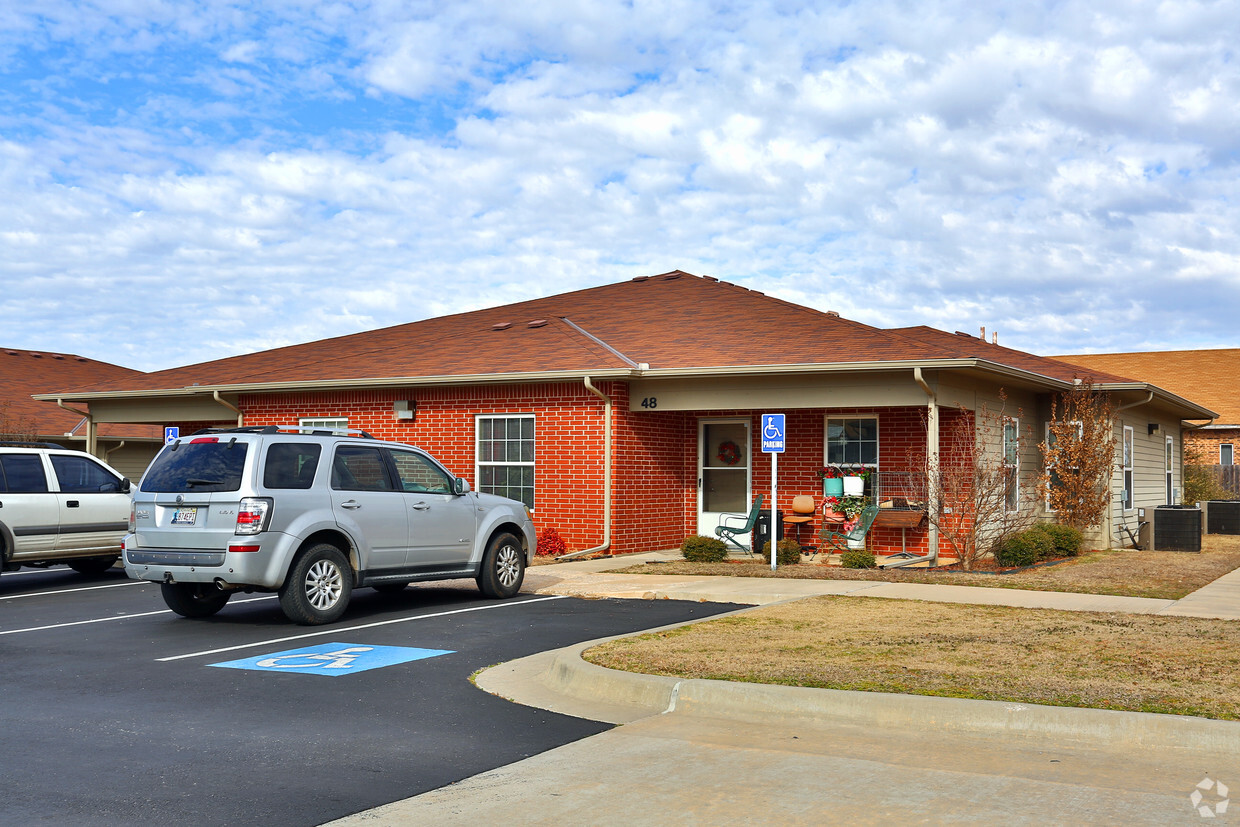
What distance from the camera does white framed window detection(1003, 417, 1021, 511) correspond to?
63.8ft

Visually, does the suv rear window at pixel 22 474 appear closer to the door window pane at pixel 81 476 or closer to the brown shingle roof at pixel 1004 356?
the door window pane at pixel 81 476

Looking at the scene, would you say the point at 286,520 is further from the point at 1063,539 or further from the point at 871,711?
the point at 1063,539

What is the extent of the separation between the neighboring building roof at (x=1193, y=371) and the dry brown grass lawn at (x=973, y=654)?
110 ft

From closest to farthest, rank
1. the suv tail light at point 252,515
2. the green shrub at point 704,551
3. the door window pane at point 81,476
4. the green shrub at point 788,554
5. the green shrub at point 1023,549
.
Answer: the suv tail light at point 252,515, the door window pane at point 81,476, the green shrub at point 1023,549, the green shrub at point 788,554, the green shrub at point 704,551

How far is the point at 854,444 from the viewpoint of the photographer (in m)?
18.8

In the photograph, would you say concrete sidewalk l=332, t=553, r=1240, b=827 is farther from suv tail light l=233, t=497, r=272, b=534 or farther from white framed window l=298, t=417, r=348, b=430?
white framed window l=298, t=417, r=348, b=430

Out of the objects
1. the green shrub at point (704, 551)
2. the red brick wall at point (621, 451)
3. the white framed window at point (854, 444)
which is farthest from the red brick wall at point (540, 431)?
the white framed window at point (854, 444)

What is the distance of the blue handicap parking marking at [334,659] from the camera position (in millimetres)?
8781

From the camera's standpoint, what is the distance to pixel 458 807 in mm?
5211

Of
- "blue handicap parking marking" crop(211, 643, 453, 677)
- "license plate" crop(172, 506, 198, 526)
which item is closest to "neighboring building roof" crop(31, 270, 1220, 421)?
"license plate" crop(172, 506, 198, 526)

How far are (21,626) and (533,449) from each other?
30.3ft

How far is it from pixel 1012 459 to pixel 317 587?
42.9 feet

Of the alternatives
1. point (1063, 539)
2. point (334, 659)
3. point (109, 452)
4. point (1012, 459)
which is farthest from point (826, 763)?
point (109, 452)

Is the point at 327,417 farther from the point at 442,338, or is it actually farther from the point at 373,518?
the point at 373,518
